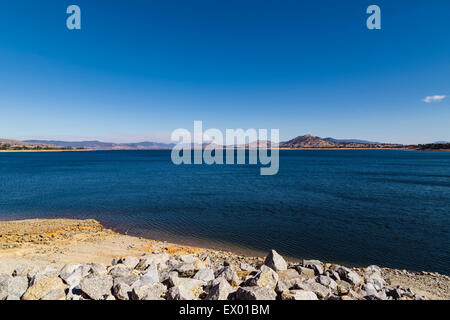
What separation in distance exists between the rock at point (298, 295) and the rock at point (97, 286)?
233 inches

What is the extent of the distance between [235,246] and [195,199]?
52.4 ft

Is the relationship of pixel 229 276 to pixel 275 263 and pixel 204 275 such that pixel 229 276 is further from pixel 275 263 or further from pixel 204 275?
pixel 275 263

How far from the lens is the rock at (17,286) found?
736 cm

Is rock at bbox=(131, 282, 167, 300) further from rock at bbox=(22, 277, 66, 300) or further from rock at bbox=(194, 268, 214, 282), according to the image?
rock at bbox=(22, 277, 66, 300)

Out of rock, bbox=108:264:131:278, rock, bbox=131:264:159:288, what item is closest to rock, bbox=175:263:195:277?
rock, bbox=131:264:159:288

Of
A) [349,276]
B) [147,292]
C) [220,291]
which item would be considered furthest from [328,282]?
[147,292]

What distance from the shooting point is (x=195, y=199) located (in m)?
31.4

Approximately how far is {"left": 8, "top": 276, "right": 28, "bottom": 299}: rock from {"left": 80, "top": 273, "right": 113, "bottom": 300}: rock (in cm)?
198

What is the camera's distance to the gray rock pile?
7270 millimetres
